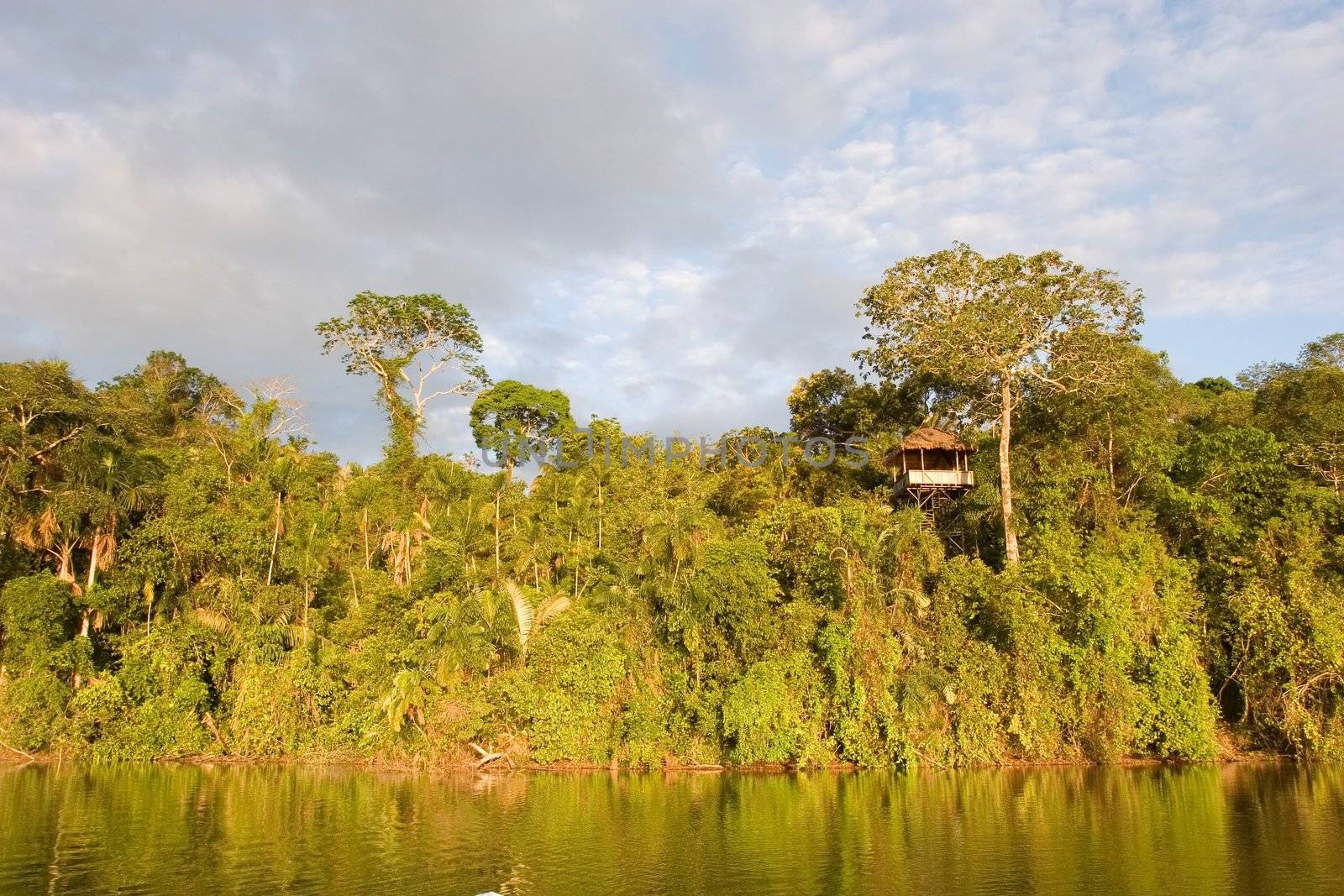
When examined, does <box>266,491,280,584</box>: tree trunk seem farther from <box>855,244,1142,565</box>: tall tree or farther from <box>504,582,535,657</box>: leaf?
<box>855,244,1142,565</box>: tall tree

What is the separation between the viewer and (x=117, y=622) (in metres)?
32.1

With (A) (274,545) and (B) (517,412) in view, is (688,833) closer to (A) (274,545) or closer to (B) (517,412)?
(A) (274,545)

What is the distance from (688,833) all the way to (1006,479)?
1927cm

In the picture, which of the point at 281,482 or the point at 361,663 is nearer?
the point at 361,663

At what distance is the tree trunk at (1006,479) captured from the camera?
31.1 meters

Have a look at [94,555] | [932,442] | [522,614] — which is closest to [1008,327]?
[932,442]

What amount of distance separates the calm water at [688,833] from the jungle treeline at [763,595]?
199cm

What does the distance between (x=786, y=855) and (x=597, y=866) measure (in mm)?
3328

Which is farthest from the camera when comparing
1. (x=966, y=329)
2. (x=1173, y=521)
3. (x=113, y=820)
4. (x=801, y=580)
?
(x=966, y=329)

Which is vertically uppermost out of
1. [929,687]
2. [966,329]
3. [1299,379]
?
[966,329]

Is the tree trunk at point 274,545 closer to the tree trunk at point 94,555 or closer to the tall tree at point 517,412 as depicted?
the tree trunk at point 94,555

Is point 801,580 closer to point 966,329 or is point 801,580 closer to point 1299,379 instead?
point 966,329

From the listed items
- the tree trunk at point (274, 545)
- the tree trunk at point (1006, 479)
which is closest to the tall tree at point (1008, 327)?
the tree trunk at point (1006, 479)

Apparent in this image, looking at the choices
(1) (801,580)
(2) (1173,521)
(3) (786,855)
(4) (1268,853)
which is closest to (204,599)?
(1) (801,580)
